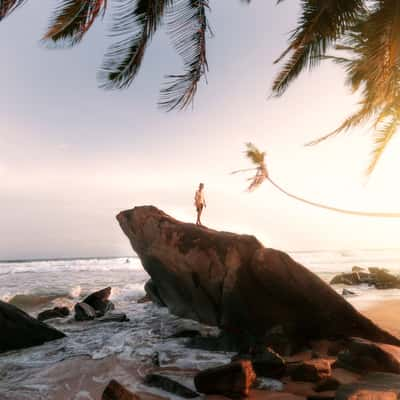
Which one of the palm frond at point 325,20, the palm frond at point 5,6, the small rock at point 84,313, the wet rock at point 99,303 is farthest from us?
the wet rock at point 99,303

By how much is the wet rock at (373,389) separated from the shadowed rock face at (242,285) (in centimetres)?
170

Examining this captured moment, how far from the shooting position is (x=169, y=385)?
331 cm

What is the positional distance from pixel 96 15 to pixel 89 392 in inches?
177

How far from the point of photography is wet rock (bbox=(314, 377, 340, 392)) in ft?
9.85

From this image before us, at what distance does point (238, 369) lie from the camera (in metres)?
3.12

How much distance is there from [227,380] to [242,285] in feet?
7.82

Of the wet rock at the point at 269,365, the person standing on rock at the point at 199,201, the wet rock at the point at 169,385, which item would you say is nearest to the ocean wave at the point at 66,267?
the person standing on rock at the point at 199,201

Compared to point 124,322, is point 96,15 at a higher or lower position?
higher

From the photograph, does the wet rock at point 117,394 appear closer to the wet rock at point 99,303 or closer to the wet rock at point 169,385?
the wet rock at point 169,385

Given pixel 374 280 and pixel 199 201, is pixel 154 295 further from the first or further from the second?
pixel 374 280

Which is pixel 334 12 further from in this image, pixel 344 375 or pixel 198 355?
pixel 198 355

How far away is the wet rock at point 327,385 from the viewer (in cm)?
300

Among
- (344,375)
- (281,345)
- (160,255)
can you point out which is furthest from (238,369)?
(160,255)

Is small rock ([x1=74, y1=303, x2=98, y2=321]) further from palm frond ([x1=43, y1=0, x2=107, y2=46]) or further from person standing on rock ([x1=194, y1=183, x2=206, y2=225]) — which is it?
palm frond ([x1=43, y1=0, x2=107, y2=46])
